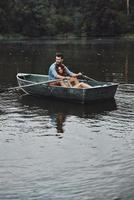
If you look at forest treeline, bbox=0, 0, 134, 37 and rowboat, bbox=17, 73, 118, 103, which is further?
forest treeline, bbox=0, 0, 134, 37

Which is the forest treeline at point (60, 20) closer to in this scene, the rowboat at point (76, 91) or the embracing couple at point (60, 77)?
the rowboat at point (76, 91)

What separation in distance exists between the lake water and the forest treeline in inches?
2720

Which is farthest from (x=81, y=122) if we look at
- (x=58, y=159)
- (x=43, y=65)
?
(x=43, y=65)

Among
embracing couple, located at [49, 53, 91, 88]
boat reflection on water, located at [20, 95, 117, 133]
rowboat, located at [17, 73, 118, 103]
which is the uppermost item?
embracing couple, located at [49, 53, 91, 88]

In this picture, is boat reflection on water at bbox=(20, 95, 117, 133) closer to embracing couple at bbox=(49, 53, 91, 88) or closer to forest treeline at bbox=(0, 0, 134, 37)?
embracing couple at bbox=(49, 53, 91, 88)

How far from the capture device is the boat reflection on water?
17656mm

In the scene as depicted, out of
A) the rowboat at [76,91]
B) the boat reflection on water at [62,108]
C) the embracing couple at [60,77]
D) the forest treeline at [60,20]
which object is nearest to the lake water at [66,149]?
the boat reflection on water at [62,108]

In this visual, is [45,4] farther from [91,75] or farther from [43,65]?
[91,75]

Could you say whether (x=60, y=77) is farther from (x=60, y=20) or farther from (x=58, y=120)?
(x=60, y=20)

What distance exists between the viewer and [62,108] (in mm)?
19266

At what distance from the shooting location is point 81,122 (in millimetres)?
16656

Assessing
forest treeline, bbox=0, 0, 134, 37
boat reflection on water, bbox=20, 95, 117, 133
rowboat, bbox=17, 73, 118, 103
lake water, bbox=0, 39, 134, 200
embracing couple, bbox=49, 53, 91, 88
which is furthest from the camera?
forest treeline, bbox=0, 0, 134, 37

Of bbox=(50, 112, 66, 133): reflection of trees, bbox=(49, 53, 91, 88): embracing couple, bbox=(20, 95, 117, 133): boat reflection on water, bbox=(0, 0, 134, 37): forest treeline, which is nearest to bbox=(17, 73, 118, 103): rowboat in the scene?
bbox=(20, 95, 117, 133): boat reflection on water

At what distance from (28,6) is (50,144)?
78.1 m
